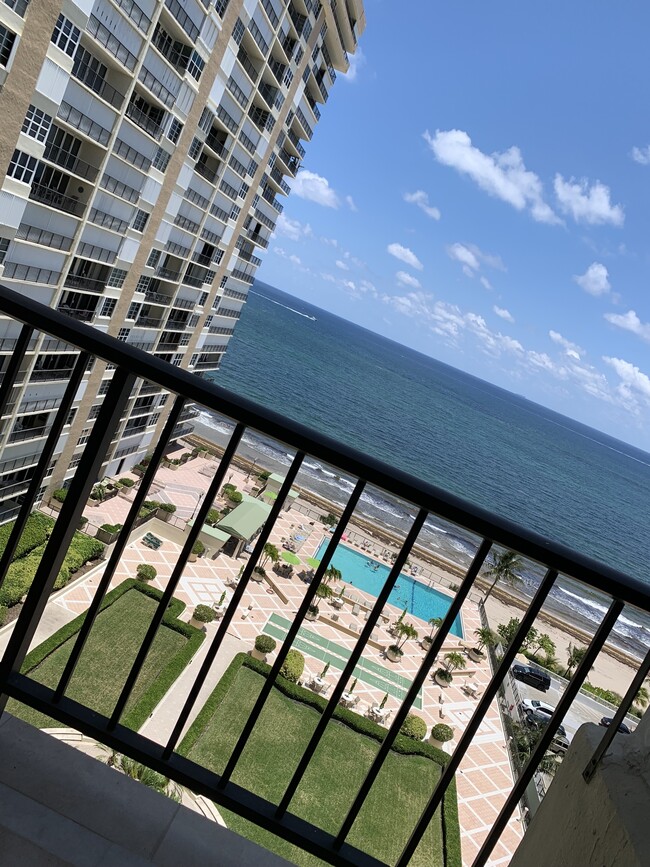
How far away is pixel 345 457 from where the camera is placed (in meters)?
1.53

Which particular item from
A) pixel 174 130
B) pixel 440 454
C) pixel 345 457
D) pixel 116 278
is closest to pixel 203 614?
pixel 116 278

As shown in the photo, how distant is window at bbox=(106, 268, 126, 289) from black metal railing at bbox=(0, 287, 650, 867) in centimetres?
2446

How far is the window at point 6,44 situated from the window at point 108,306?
31.4 ft

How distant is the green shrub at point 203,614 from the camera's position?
19906 mm

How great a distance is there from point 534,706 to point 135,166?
24975 mm

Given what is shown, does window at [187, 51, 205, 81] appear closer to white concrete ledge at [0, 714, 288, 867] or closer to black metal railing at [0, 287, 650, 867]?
black metal railing at [0, 287, 650, 867]

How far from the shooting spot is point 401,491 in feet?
4.95

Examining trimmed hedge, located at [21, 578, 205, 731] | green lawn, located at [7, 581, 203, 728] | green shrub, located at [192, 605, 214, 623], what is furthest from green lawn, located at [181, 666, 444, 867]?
green shrub, located at [192, 605, 214, 623]

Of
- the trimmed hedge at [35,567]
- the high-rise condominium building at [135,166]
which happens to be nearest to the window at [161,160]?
the high-rise condominium building at [135,166]

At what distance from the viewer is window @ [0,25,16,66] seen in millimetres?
15875

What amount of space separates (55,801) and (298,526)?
110 ft

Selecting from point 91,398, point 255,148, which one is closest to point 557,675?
point 91,398

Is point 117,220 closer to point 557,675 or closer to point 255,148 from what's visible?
point 255,148

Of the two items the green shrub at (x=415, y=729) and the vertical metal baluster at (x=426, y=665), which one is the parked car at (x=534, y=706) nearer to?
the green shrub at (x=415, y=729)
